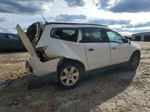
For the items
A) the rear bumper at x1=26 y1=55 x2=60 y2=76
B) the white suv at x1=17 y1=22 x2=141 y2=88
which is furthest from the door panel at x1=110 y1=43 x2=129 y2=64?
the rear bumper at x1=26 y1=55 x2=60 y2=76

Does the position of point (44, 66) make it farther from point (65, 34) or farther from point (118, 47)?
point (118, 47)

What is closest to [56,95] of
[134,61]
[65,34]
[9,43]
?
[65,34]

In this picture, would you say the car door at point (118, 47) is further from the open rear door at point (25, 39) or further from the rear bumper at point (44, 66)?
the open rear door at point (25, 39)

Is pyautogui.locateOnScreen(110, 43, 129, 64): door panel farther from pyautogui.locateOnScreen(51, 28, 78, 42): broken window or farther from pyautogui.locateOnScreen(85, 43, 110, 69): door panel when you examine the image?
pyautogui.locateOnScreen(51, 28, 78, 42): broken window

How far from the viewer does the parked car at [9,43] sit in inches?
472

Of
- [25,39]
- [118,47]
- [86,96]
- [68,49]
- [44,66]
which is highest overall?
[25,39]

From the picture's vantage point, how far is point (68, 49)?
4355mm

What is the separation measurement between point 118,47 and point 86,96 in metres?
2.30

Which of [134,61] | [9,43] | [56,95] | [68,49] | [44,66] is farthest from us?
[9,43]

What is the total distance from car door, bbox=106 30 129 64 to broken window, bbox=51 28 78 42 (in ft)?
4.50

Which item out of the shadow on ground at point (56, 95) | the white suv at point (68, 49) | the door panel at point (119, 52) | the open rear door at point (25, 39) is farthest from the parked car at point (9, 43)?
the door panel at point (119, 52)

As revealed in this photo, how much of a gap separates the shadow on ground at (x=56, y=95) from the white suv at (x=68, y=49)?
0.31 metres

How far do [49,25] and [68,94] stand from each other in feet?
6.26

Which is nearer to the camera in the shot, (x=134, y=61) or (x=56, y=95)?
(x=56, y=95)
